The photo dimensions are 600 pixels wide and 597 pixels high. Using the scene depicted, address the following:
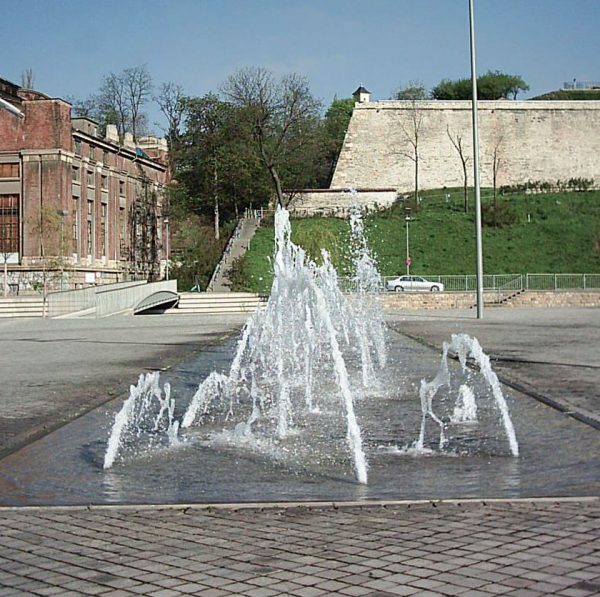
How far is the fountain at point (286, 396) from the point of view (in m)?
8.50

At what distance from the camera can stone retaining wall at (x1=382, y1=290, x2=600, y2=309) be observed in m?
45.0

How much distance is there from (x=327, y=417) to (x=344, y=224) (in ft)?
180

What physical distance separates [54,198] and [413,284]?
783 inches

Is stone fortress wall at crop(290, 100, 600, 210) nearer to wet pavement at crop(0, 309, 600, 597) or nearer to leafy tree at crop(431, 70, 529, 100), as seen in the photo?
leafy tree at crop(431, 70, 529, 100)

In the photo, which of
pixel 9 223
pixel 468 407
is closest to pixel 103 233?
pixel 9 223

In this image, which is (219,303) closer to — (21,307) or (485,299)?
(21,307)

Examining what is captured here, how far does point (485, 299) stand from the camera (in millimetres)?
47438

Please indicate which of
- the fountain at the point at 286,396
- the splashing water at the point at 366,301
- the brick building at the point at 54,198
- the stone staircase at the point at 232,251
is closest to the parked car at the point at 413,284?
the splashing water at the point at 366,301

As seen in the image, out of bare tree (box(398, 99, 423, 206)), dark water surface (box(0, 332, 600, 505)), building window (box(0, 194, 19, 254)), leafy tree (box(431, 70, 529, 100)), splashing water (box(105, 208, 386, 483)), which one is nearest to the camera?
dark water surface (box(0, 332, 600, 505))

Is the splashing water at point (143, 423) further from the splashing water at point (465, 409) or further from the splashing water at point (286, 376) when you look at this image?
the splashing water at point (465, 409)

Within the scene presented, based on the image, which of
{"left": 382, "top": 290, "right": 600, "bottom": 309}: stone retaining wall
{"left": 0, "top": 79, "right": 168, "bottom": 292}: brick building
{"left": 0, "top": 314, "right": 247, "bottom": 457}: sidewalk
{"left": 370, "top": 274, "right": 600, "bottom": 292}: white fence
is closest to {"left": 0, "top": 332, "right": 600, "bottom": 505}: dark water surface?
{"left": 0, "top": 314, "right": 247, "bottom": 457}: sidewalk

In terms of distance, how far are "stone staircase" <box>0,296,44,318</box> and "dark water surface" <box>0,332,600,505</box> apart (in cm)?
3199

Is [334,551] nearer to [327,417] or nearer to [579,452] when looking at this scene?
[579,452]

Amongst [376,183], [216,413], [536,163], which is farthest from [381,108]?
[216,413]
